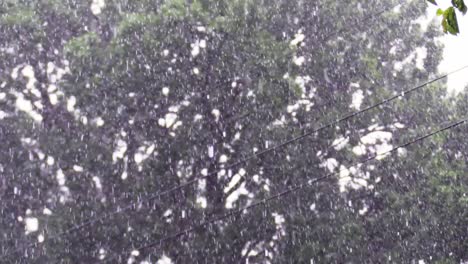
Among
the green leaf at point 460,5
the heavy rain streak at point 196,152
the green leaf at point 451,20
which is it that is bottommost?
the green leaf at point 451,20

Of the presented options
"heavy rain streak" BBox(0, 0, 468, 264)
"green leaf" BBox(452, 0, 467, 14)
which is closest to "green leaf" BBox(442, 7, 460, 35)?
"green leaf" BBox(452, 0, 467, 14)

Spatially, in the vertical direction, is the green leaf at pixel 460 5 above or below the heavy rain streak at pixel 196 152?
below

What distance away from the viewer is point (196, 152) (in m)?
14.4

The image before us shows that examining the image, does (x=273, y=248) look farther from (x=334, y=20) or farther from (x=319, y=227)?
(x=334, y=20)

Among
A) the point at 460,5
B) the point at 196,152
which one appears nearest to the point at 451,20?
the point at 460,5

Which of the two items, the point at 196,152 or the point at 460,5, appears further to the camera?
the point at 196,152

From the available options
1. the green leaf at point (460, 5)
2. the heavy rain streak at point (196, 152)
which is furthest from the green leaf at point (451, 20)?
the heavy rain streak at point (196, 152)

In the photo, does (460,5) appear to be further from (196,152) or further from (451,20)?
(196,152)

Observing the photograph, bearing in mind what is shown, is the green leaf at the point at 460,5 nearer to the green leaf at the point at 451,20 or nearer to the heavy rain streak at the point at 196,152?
the green leaf at the point at 451,20

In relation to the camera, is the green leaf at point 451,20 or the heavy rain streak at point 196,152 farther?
the heavy rain streak at point 196,152

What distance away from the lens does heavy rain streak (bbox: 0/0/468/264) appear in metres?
13.8

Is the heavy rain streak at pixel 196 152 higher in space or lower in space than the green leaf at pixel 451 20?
higher

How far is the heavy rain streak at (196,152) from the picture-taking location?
13.8 metres

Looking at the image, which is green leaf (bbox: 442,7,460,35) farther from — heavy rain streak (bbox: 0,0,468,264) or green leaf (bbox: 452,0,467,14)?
heavy rain streak (bbox: 0,0,468,264)
